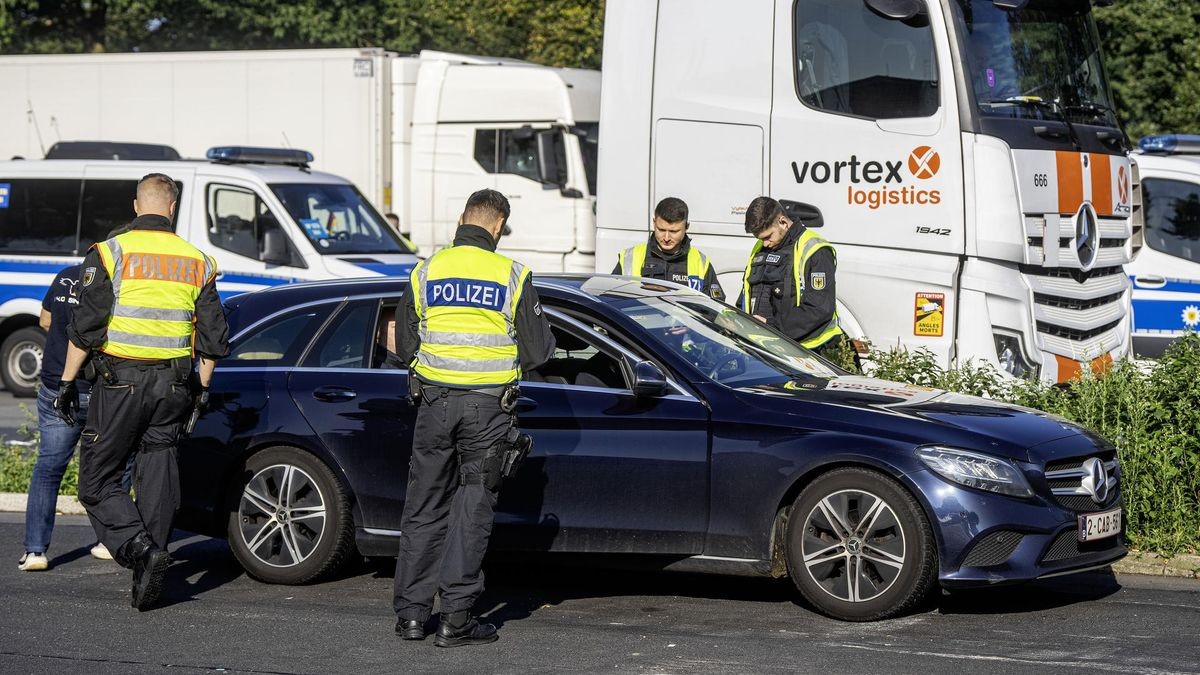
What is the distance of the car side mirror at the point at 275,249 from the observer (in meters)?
14.7

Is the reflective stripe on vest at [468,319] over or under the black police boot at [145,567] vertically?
over

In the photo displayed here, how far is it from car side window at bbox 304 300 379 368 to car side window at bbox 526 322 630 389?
2.82ft

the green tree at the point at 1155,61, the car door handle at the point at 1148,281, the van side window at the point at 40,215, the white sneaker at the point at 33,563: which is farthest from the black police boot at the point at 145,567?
the green tree at the point at 1155,61

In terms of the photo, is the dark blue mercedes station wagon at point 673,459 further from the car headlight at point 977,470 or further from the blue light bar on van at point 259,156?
the blue light bar on van at point 259,156

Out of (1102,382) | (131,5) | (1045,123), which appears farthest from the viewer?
(131,5)

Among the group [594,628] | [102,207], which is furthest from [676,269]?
[102,207]

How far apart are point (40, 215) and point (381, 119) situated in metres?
4.74

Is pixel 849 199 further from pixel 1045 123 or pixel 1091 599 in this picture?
pixel 1091 599

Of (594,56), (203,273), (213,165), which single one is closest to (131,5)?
(594,56)

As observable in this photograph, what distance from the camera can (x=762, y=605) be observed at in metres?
7.20

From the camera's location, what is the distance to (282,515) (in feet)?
25.0

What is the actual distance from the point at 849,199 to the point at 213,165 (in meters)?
7.10

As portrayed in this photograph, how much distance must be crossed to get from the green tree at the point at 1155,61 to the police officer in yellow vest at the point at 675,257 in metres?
13.6

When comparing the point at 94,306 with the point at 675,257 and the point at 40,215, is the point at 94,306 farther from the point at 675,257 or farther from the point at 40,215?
the point at 40,215
